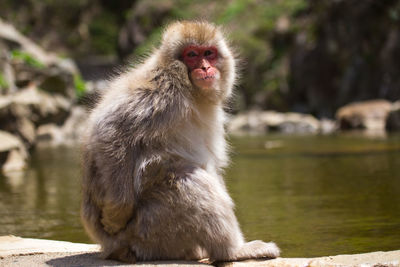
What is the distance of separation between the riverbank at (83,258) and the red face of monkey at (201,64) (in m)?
0.93

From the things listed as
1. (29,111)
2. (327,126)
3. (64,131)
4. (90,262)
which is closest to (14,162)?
(29,111)

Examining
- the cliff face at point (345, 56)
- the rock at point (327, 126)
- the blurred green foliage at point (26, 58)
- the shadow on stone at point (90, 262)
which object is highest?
the cliff face at point (345, 56)

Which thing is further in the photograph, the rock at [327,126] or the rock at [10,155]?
the rock at [327,126]

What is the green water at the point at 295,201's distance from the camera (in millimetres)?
3836

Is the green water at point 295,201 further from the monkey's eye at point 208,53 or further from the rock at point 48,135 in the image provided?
the rock at point 48,135

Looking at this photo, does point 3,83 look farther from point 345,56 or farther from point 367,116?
point 345,56

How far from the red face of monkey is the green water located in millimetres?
1149

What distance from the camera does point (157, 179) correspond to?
2.80 m

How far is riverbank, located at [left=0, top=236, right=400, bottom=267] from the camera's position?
268cm

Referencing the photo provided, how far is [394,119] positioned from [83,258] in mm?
14812

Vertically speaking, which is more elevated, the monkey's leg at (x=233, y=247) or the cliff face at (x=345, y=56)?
the cliff face at (x=345, y=56)

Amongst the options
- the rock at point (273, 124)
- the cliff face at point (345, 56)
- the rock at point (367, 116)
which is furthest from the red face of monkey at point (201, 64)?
the cliff face at point (345, 56)

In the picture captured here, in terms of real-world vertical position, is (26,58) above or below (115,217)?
above

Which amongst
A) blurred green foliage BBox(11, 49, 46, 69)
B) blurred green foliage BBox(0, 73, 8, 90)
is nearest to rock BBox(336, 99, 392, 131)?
blurred green foliage BBox(11, 49, 46, 69)
